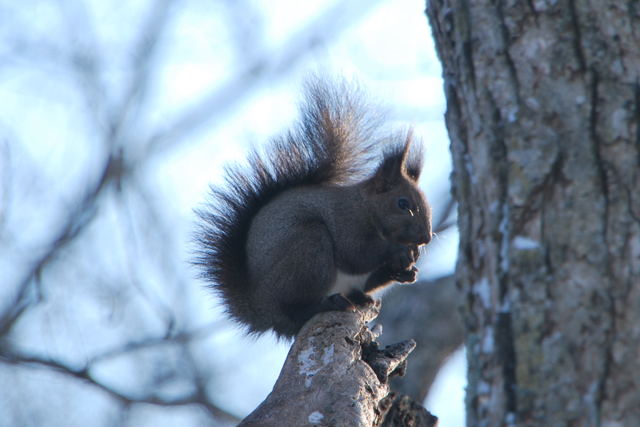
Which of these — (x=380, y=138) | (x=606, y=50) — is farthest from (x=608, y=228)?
(x=380, y=138)

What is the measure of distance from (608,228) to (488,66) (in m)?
0.46

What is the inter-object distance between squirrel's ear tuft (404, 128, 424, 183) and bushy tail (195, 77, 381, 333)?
277 millimetres

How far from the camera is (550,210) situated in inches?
46.3

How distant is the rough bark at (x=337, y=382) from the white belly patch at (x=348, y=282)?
406 mm

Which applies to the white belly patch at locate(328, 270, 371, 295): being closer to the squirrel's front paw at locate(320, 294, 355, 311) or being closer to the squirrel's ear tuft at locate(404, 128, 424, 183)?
the squirrel's front paw at locate(320, 294, 355, 311)

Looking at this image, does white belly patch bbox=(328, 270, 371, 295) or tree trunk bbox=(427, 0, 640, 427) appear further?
white belly patch bbox=(328, 270, 371, 295)

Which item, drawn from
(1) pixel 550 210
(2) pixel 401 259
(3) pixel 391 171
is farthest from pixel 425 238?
(1) pixel 550 210

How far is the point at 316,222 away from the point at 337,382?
1039mm

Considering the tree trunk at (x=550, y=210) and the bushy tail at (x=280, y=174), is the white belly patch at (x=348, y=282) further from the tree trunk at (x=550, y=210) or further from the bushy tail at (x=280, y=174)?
the tree trunk at (x=550, y=210)

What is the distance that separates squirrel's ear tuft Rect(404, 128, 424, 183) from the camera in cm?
351

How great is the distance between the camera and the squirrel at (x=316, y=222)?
275 centimetres

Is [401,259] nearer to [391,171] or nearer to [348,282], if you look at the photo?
[348,282]

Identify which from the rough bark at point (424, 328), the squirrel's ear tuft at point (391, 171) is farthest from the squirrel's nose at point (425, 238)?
the rough bark at point (424, 328)

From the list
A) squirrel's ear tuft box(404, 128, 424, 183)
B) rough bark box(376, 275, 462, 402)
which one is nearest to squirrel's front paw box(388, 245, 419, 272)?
squirrel's ear tuft box(404, 128, 424, 183)
